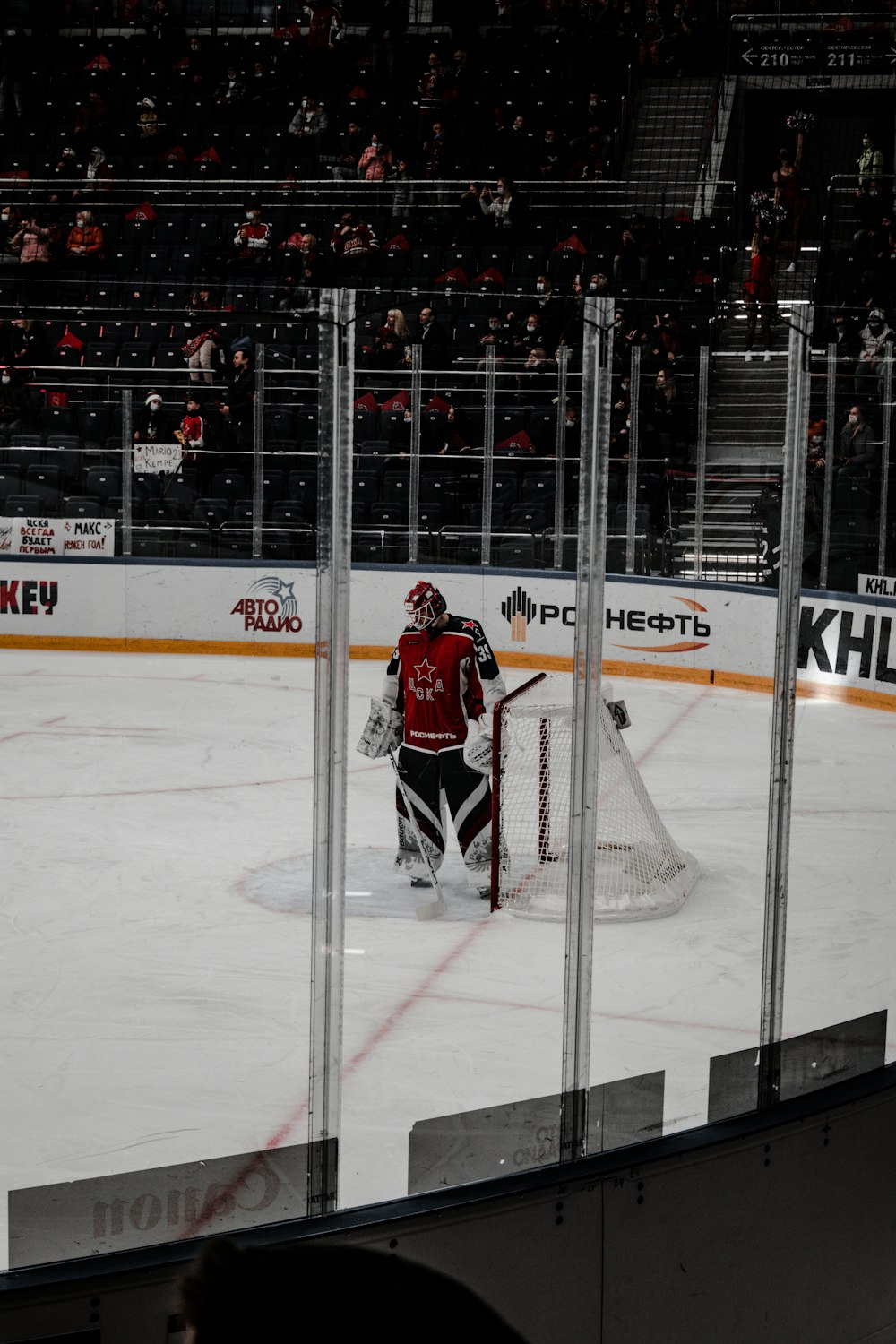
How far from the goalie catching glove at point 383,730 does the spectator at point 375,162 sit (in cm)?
1125

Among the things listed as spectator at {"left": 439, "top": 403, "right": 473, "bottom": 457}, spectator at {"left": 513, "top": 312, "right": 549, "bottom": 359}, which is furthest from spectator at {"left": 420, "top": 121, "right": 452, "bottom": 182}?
spectator at {"left": 439, "top": 403, "right": 473, "bottom": 457}

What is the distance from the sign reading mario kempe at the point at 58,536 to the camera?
12781 mm

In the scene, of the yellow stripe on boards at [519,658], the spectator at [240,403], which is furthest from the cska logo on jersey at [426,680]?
the spectator at [240,403]

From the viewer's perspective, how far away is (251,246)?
49.6 feet

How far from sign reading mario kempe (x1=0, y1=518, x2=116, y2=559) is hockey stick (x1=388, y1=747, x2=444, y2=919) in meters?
7.33

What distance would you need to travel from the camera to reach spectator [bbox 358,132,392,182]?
52.4ft

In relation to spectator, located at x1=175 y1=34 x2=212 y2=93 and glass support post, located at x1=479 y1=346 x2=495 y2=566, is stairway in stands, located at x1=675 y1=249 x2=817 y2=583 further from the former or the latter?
spectator, located at x1=175 y1=34 x2=212 y2=93

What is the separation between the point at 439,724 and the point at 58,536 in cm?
781

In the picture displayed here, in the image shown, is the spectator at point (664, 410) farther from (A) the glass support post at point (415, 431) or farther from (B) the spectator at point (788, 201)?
(B) the spectator at point (788, 201)

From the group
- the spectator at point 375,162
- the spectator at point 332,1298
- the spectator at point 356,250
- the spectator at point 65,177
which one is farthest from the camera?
the spectator at point 65,177

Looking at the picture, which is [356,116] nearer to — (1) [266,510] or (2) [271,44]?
(2) [271,44]

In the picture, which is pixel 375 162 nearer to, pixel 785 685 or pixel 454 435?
pixel 454 435

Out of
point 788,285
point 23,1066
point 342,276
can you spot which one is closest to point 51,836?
point 23,1066

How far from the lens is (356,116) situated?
16.9 metres
